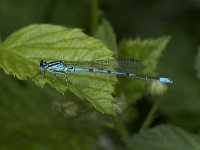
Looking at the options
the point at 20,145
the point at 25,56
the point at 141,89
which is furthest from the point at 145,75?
the point at 20,145

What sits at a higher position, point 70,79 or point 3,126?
point 70,79

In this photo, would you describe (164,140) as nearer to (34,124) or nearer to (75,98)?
(75,98)

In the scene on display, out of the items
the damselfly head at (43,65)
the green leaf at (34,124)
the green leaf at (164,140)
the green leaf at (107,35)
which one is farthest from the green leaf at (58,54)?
the green leaf at (34,124)

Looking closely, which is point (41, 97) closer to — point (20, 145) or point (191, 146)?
point (20, 145)

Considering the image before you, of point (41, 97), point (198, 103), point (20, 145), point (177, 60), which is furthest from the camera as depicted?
point (177, 60)

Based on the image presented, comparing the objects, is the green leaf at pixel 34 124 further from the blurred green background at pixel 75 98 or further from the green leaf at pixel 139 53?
the green leaf at pixel 139 53
